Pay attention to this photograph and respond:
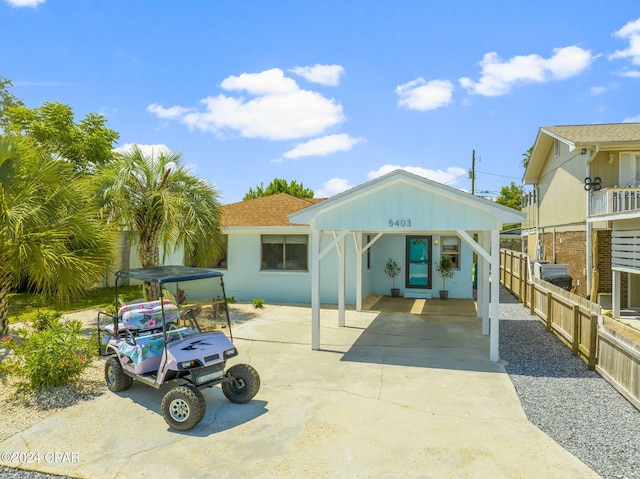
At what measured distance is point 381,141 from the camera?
22750mm

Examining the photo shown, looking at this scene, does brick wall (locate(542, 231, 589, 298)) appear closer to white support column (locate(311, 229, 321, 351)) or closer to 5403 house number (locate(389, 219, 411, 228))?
5403 house number (locate(389, 219, 411, 228))

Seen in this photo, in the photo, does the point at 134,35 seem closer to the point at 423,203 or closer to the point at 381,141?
the point at 423,203

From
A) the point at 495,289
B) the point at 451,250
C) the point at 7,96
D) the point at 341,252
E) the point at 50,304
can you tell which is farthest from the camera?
the point at 7,96

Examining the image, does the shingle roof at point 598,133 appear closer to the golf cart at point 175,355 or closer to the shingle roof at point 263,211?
the shingle roof at point 263,211

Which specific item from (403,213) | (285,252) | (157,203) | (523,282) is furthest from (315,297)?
(523,282)

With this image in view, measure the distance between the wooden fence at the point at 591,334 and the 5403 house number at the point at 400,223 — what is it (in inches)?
144

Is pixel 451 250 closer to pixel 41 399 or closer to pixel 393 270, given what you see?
pixel 393 270

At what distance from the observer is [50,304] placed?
44.9 feet

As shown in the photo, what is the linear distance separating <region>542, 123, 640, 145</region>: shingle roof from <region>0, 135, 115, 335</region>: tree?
15.3m

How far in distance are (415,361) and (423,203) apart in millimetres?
3143

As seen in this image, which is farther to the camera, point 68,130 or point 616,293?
point 68,130

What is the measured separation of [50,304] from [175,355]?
11.0 m

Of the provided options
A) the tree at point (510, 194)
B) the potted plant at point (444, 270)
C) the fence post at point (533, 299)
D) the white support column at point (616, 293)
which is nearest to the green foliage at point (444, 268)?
the potted plant at point (444, 270)

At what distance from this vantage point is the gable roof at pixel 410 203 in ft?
26.0
